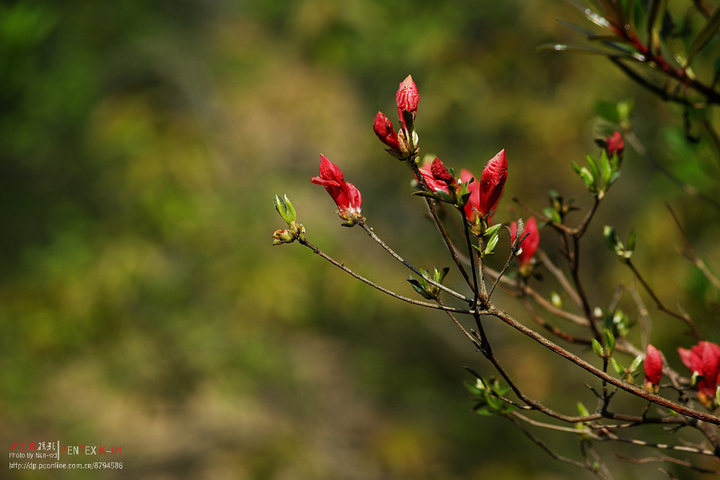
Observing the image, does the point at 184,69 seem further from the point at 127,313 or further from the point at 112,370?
the point at 112,370

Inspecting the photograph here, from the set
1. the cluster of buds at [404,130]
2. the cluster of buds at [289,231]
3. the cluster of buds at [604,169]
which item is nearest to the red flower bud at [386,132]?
the cluster of buds at [404,130]

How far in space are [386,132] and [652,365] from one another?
1.13 ft

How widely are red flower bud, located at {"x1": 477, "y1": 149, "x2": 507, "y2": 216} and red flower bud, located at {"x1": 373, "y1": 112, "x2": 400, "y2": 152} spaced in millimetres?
86

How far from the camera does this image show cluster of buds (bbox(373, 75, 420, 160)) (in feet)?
1.46

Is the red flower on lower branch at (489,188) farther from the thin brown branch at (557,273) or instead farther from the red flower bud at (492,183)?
the thin brown branch at (557,273)

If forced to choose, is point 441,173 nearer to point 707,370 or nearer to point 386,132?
point 386,132

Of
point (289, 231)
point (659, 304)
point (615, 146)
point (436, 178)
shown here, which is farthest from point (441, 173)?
point (659, 304)

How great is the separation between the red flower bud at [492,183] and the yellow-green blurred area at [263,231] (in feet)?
4.34

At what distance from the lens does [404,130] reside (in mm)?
447

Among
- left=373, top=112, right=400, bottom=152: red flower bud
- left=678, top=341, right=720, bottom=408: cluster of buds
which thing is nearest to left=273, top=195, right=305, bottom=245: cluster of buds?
left=373, top=112, right=400, bottom=152: red flower bud

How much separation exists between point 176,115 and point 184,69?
46cm

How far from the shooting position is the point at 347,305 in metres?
3.76

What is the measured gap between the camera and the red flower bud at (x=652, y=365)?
514mm

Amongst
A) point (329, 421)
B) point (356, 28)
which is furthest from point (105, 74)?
point (329, 421)
